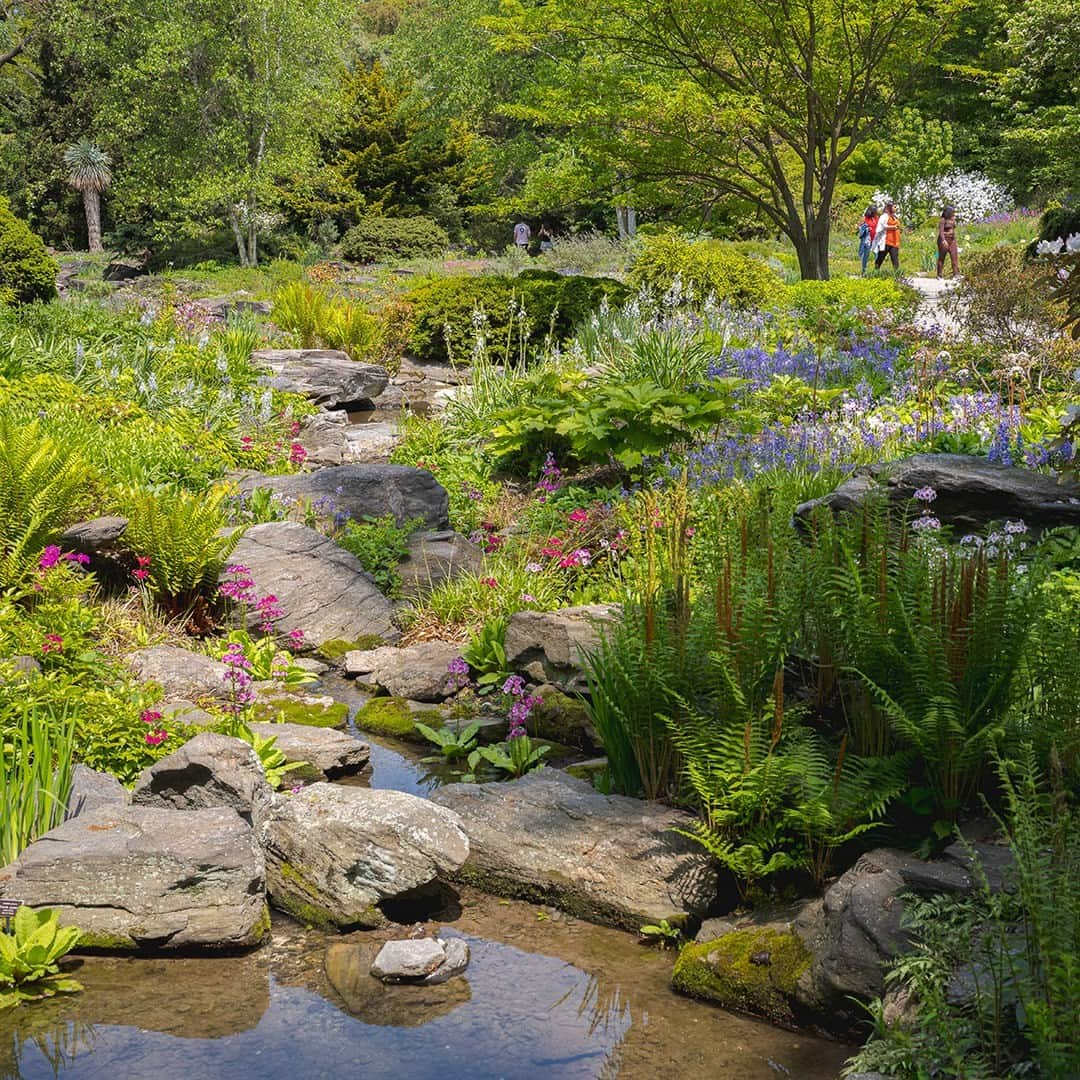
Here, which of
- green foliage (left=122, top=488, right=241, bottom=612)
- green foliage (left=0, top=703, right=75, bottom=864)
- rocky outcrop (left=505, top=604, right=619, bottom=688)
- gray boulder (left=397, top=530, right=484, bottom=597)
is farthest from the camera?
gray boulder (left=397, top=530, right=484, bottom=597)

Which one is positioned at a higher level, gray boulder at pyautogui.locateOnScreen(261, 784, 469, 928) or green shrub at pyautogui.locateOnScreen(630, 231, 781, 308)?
green shrub at pyautogui.locateOnScreen(630, 231, 781, 308)

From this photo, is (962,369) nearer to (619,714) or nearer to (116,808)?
(619,714)

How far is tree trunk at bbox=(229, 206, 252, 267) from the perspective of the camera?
98.3ft

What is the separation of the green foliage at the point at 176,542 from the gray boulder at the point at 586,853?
8.78 ft

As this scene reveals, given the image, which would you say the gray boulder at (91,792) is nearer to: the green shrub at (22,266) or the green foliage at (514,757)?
the green foliage at (514,757)

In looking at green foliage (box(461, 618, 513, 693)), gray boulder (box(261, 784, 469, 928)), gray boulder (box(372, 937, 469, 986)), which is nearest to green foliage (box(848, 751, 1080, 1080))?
gray boulder (box(372, 937, 469, 986))

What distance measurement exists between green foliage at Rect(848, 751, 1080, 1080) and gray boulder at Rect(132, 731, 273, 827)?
7.67 feet

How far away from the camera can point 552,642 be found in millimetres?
5816

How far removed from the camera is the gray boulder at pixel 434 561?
24.6ft

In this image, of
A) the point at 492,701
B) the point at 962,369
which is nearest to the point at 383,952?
the point at 492,701

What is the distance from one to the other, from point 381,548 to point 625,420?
6.57 feet

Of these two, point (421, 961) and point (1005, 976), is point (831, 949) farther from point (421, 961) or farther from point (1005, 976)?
point (421, 961)

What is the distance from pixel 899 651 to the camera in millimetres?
3789

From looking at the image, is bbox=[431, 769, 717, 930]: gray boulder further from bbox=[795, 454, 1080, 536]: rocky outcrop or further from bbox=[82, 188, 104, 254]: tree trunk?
bbox=[82, 188, 104, 254]: tree trunk
